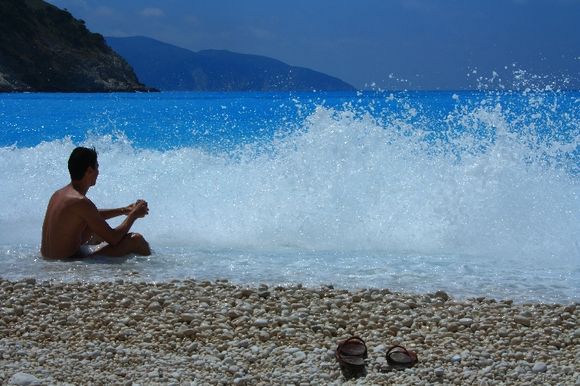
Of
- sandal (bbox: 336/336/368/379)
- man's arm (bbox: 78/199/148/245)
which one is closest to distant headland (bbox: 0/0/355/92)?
man's arm (bbox: 78/199/148/245)

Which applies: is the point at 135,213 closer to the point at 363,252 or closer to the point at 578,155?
the point at 363,252

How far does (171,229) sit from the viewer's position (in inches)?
320

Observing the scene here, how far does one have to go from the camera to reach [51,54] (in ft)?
226

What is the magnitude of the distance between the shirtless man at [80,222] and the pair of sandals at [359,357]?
3014 millimetres

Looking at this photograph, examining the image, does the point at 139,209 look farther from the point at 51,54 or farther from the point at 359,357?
the point at 51,54

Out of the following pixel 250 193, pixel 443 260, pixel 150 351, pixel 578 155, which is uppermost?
pixel 578 155

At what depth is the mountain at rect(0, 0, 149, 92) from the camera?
2557 inches

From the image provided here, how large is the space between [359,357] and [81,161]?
3430 mm

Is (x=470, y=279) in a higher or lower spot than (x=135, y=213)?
lower

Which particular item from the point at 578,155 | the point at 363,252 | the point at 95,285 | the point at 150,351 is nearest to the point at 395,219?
the point at 363,252

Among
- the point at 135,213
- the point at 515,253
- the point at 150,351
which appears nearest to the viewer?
the point at 150,351

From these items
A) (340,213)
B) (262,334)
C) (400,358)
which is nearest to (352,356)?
(400,358)

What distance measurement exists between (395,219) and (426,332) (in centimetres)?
370

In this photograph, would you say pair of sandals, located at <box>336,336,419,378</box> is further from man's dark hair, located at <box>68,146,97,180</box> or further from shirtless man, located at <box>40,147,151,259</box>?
man's dark hair, located at <box>68,146,97,180</box>
